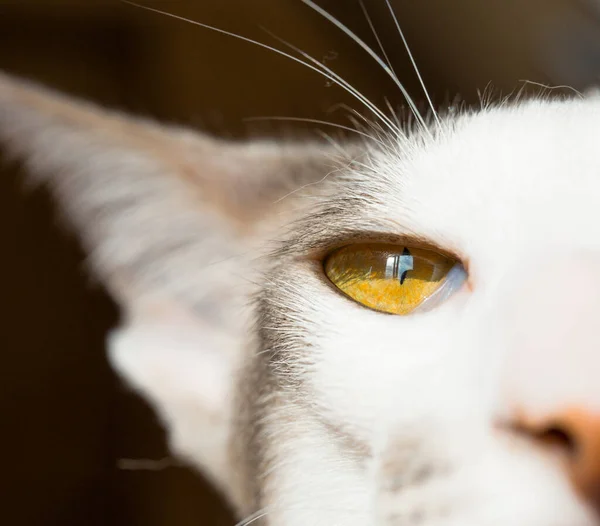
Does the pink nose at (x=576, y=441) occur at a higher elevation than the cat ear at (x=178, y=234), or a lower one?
lower

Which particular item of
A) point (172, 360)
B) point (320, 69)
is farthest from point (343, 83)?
point (172, 360)

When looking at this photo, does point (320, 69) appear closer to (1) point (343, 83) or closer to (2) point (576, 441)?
(1) point (343, 83)

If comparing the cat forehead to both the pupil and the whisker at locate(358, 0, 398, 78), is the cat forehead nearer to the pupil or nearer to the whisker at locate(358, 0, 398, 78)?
the pupil

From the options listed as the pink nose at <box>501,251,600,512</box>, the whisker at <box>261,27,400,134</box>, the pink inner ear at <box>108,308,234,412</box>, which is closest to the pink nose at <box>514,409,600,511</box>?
the pink nose at <box>501,251,600,512</box>

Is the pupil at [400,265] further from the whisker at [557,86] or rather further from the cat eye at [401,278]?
the whisker at [557,86]

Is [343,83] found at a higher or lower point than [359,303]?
higher

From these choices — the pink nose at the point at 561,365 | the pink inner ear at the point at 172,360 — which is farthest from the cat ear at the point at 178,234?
the pink nose at the point at 561,365

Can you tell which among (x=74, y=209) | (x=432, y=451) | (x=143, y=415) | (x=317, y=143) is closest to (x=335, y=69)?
(x=317, y=143)

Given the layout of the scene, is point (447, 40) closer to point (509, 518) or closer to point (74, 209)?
point (74, 209)
